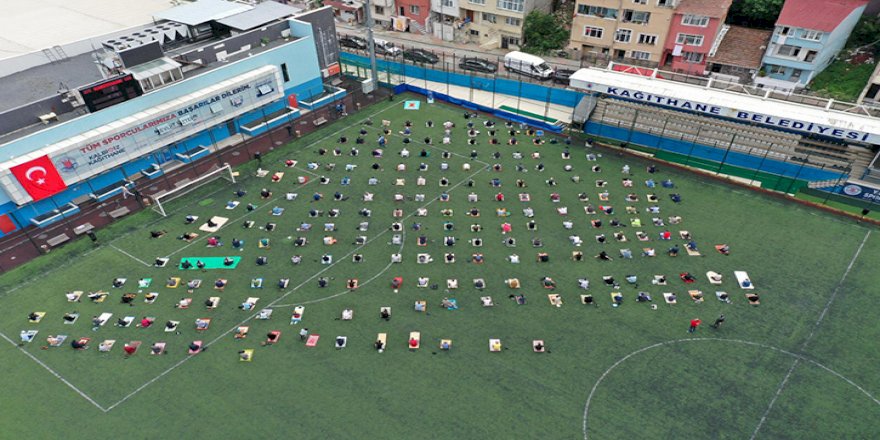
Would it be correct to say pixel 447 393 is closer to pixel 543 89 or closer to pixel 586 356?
pixel 586 356

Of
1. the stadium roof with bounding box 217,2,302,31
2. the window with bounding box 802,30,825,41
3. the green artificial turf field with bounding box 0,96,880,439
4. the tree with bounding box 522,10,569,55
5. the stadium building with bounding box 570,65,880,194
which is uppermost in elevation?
the stadium roof with bounding box 217,2,302,31

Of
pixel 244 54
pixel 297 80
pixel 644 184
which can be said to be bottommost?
pixel 644 184

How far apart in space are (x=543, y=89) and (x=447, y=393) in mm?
52696

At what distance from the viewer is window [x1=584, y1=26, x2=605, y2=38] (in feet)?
280

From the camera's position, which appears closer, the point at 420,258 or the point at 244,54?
the point at 420,258

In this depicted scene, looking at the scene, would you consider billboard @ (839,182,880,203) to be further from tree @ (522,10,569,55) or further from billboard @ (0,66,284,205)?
billboard @ (0,66,284,205)

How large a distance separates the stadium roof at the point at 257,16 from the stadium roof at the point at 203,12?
1.15 m

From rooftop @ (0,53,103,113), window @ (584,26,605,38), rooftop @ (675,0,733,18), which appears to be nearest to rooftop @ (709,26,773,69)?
rooftop @ (675,0,733,18)

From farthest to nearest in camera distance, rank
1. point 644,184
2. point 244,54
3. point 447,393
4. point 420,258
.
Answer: point 244,54 < point 644,184 < point 420,258 < point 447,393

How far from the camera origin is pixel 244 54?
7044 centimetres

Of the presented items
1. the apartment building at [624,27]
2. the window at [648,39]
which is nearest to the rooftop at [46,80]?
the apartment building at [624,27]

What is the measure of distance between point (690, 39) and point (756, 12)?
54.7 feet

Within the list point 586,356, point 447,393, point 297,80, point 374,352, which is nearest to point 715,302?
point 586,356

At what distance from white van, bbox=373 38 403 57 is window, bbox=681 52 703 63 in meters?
47.5
